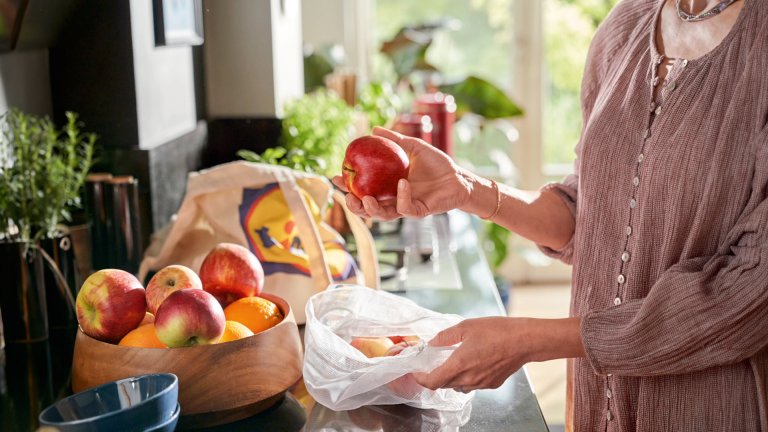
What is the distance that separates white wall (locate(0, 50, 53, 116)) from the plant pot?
370 mm

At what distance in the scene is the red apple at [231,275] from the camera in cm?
137

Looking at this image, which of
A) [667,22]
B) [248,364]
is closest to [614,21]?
[667,22]

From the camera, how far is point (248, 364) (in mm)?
1196

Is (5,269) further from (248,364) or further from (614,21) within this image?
(614,21)

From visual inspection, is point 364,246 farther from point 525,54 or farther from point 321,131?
point 525,54

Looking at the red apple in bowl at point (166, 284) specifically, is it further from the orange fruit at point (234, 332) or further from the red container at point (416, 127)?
the red container at point (416, 127)

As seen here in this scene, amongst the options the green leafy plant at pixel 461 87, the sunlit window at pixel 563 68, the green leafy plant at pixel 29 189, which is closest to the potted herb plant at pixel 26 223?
the green leafy plant at pixel 29 189

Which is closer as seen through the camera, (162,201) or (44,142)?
(44,142)

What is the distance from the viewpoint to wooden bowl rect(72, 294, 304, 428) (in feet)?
3.78

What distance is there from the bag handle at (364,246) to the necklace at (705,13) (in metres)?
0.62

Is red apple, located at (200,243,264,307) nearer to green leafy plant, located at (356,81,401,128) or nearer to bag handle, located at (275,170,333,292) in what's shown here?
bag handle, located at (275,170,333,292)

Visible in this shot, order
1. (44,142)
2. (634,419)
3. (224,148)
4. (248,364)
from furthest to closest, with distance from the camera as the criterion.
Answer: (224,148) → (44,142) → (634,419) → (248,364)

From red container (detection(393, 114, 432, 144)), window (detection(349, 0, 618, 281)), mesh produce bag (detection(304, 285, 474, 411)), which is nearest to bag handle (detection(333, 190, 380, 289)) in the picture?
mesh produce bag (detection(304, 285, 474, 411))

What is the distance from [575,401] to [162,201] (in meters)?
1.04
